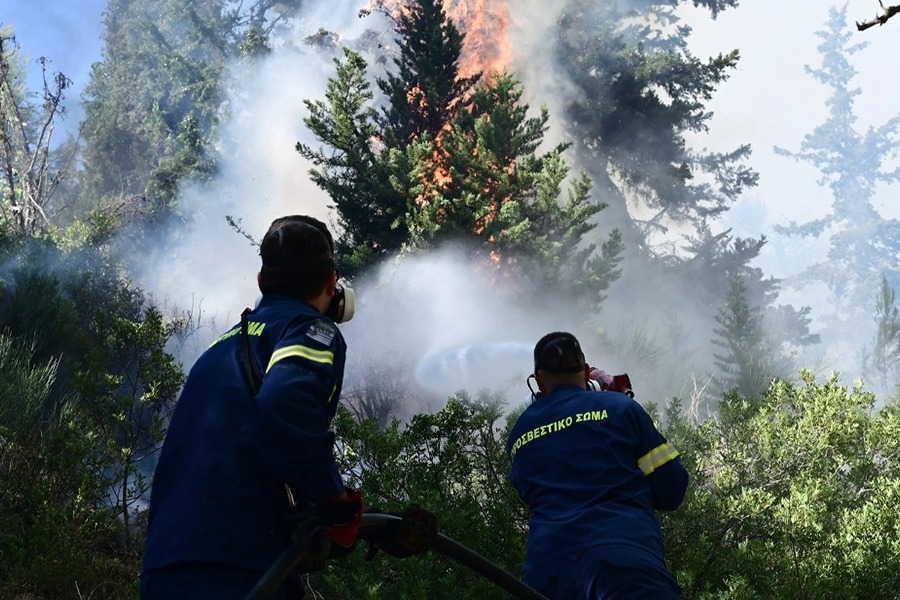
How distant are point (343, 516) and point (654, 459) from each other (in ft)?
4.27

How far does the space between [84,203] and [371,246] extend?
98.4 feet

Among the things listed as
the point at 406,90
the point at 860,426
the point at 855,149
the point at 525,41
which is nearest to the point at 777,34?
the point at 855,149

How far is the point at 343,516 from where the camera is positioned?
2420 mm

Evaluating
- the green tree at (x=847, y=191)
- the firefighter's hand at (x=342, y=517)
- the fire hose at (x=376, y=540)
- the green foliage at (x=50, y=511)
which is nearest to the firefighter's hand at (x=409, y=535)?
the fire hose at (x=376, y=540)

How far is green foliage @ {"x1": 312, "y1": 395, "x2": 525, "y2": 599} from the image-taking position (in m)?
4.98

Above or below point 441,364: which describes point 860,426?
below

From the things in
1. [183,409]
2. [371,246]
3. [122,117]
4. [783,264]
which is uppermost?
[783,264]

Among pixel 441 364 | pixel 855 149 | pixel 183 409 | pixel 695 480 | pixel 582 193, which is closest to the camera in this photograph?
pixel 183 409

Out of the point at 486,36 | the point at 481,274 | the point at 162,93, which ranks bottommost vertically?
the point at 481,274

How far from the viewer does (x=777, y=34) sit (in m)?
75.2

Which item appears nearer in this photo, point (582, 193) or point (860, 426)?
point (860, 426)

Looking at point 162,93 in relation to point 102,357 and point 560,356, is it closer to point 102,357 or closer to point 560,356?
point 102,357

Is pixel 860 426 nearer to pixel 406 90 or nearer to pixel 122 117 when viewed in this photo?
pixel 406 90

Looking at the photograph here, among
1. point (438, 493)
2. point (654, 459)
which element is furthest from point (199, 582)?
point (438, 493)
